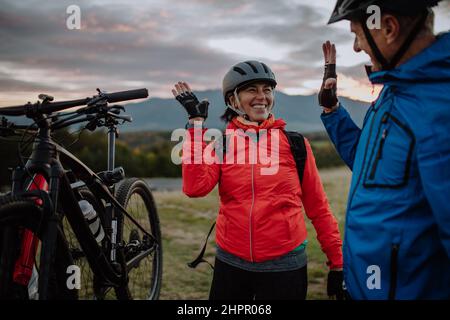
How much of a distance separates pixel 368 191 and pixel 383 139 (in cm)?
25

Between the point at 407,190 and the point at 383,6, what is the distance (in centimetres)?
87

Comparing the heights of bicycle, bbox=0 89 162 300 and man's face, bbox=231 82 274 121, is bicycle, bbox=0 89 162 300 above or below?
below

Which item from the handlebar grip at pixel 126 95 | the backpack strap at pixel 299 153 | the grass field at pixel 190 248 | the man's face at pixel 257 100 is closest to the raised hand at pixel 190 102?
the handlebar grip at pixel 126 95

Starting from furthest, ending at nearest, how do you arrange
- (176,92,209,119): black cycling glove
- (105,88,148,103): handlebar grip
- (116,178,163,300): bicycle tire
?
(116,178,163,300): bicycle tire → (105,88,148,103): handlebar grip → (176,92,209,119): black cycling glove

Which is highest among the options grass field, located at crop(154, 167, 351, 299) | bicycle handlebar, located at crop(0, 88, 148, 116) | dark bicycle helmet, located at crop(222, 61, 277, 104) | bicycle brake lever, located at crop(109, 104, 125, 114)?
dark bicycle helmet, located at crop(222, 61, 277, 104)

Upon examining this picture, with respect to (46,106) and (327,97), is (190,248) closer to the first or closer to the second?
(46,106)

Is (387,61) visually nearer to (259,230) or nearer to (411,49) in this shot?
(411,49)

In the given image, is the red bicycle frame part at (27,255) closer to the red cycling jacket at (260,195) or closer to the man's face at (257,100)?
the red cycling jacket at (260,195)

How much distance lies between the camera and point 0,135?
2.95m

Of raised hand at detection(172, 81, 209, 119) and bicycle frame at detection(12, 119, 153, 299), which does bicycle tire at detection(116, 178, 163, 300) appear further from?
raised hand at detection(172, 81, 209, 119)

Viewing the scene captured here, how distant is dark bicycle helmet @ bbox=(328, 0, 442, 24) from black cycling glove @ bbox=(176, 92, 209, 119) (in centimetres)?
101

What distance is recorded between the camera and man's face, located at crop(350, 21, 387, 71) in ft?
6.78

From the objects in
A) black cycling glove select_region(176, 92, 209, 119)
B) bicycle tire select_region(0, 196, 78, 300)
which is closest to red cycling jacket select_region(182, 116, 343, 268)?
black cycling glove select_region(176, 92, 209, 119)
